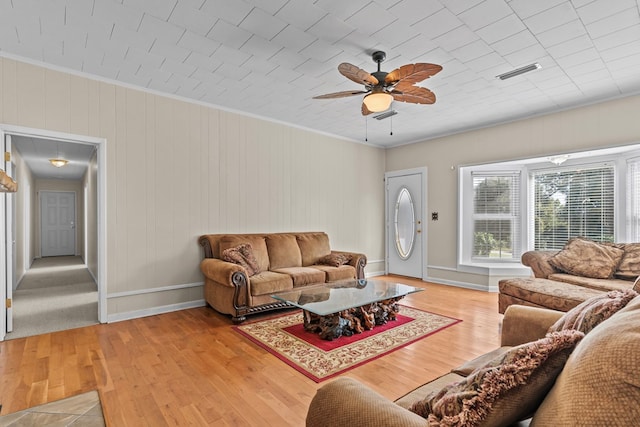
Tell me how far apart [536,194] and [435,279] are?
220 cm

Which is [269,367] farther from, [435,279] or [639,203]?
[639,203]

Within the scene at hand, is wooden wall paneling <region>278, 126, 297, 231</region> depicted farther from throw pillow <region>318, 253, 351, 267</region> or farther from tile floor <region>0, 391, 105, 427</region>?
tile floor <region>0, 391, 105, 427</region>

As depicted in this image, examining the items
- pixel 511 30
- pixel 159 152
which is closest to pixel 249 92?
pixel 159 152

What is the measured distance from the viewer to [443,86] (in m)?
3.80

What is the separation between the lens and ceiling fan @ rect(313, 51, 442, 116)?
2.62 metres

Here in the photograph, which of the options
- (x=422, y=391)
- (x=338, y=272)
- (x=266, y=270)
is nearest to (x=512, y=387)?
(x=422, y=391)

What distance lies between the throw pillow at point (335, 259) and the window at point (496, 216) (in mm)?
2374

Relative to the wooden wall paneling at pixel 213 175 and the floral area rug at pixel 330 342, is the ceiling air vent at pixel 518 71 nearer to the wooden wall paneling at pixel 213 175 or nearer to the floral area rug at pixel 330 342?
the floral area rug at pixel 330 342

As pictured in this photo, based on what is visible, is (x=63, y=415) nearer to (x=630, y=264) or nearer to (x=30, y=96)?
(x=30, y=96)

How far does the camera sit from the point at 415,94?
311 centimetres

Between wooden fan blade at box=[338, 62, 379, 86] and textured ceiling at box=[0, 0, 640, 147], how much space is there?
1.14 ft

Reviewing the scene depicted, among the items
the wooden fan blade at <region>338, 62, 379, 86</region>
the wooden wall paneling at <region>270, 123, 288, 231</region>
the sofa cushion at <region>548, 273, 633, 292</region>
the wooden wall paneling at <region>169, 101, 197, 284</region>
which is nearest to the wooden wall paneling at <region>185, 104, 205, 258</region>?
the wooden wall paneling at <region>169, 101, 197, 284</region>

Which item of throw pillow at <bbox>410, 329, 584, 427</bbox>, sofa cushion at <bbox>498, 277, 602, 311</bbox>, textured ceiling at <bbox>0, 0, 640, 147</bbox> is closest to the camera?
throw pillow at <bbox>410, 329, 584, 427</bbox>

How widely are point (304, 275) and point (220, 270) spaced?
3.51 ft
